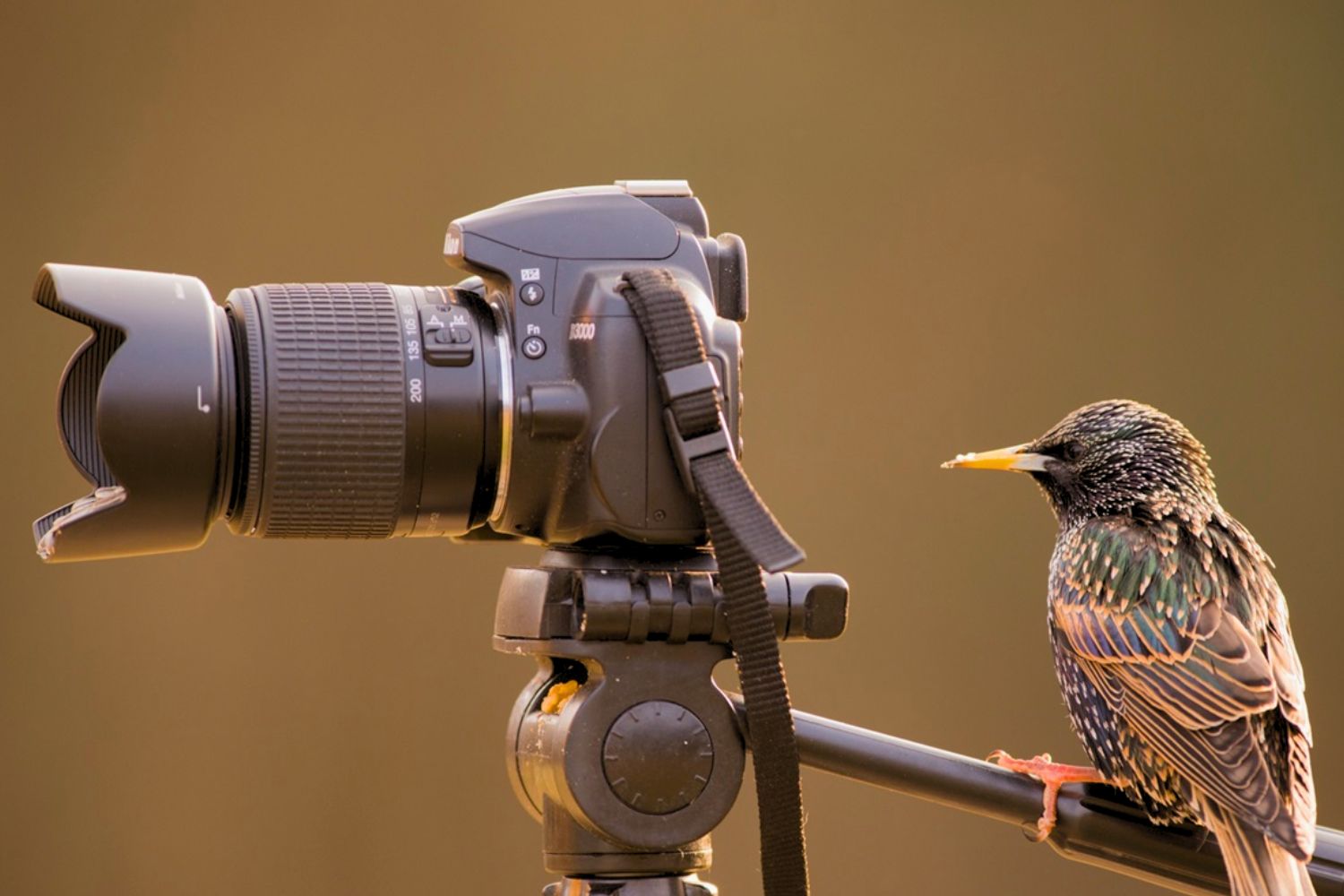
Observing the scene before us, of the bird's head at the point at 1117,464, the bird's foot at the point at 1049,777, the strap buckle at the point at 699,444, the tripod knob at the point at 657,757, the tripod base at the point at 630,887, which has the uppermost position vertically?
the strap buckle at the point at 699,444

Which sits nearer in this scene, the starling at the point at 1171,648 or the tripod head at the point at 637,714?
the tripod head at the point at 637,714

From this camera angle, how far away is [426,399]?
0.93 meters

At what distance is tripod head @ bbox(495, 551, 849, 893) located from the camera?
34.7 inches

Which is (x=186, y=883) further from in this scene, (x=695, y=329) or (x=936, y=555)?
(x=695, y=329)

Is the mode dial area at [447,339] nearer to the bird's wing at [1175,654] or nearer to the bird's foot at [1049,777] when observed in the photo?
the bird's foot at [1049,777]

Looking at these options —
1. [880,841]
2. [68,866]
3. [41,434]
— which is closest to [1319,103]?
[880,841]

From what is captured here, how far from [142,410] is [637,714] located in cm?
32

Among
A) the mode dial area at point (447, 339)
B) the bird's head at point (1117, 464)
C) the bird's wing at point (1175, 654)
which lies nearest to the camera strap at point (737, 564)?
the mode dial area at point (447, 339)

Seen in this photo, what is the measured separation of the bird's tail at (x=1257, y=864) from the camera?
0.94 m

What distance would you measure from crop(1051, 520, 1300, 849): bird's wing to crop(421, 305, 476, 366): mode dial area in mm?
571

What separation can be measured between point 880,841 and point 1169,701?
53.7 inches

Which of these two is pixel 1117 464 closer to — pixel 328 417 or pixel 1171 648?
pixel 1171 648

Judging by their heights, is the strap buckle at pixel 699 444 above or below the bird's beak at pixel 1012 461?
above

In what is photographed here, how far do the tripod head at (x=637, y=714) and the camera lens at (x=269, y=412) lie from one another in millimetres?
97
